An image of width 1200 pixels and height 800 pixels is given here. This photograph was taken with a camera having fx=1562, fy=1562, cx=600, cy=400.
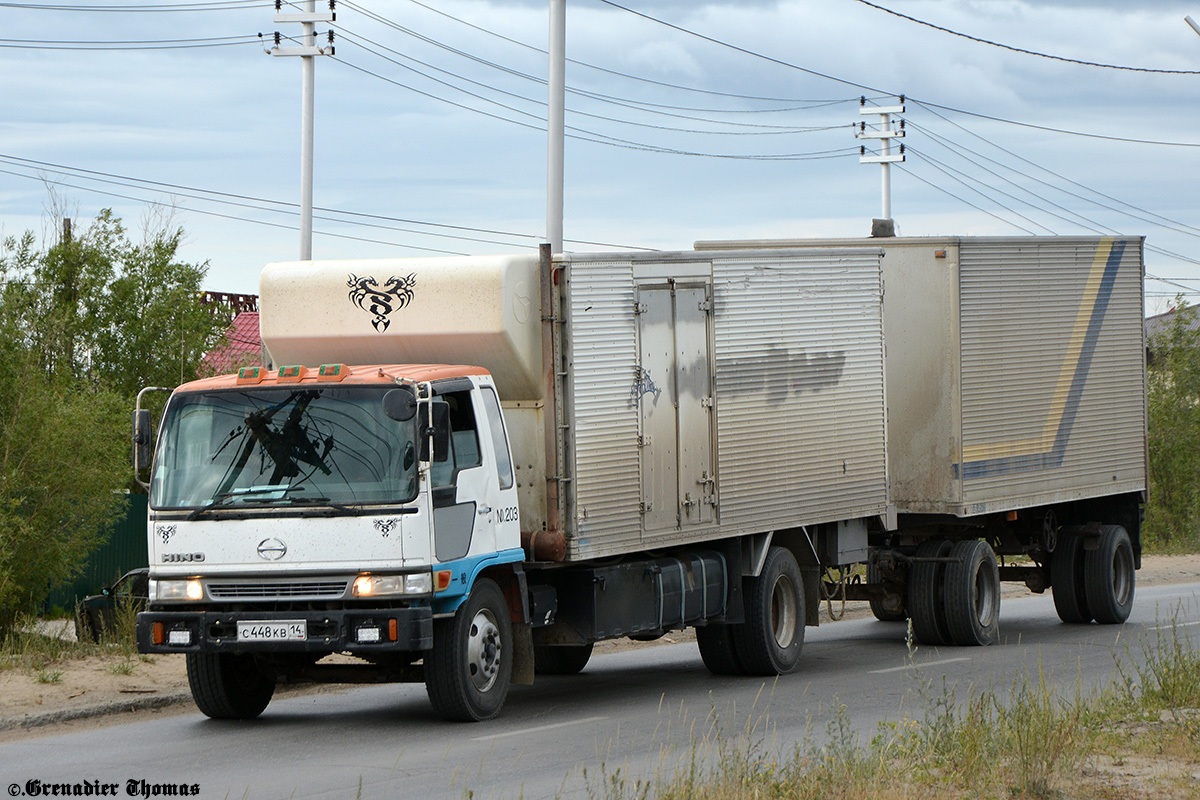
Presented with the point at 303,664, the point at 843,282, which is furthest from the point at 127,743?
the point at 843,282

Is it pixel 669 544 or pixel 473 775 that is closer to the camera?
pixel 473 775

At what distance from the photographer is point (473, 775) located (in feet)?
→ 29.1

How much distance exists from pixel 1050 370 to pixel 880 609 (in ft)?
11.5

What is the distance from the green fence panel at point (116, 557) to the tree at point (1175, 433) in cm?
2449

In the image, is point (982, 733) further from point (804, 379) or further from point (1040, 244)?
point (1040, 244)

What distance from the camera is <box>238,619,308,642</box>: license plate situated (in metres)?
10.2

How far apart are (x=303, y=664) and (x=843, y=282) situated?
20.6 ft

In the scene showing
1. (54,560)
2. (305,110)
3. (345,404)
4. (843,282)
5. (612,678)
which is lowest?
(612,678)

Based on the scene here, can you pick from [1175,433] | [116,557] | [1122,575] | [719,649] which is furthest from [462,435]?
[1175,433]

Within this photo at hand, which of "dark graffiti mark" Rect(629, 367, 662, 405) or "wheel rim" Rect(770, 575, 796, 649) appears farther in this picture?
"wheel rim" Rect(770, 575, 796, 649)

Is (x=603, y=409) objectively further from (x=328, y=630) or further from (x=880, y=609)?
→ (x=880, y=609)

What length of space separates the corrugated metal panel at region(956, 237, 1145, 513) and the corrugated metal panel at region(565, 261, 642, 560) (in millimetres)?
4789

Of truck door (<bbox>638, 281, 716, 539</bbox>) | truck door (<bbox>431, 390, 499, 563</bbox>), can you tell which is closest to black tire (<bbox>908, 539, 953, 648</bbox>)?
truck door (<bbox>638, 281, 716, 539</bbox>)

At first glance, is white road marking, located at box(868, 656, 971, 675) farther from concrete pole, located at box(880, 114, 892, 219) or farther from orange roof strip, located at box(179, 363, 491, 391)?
concrete pole, located at box(880, 114, 892, 219)
